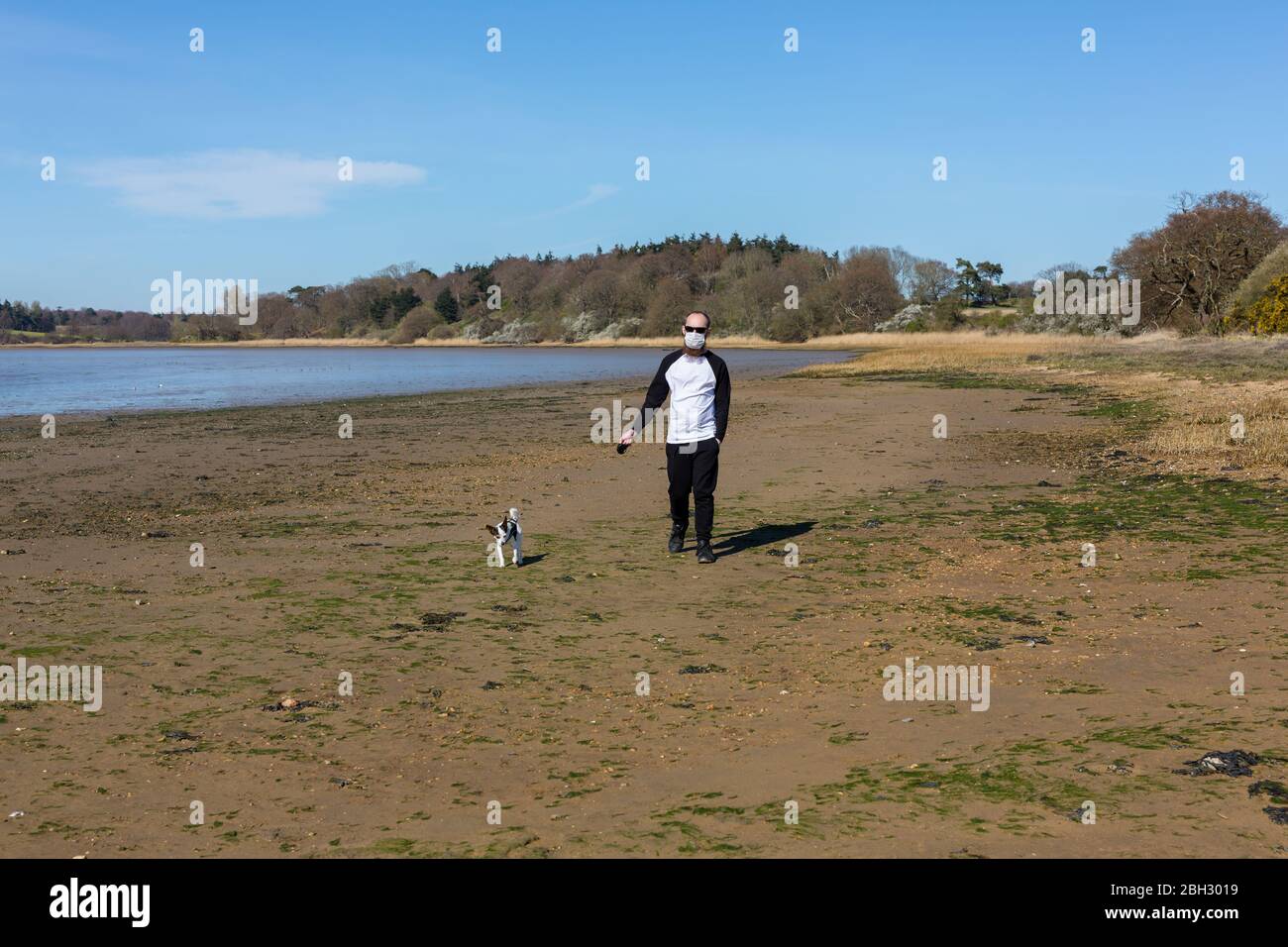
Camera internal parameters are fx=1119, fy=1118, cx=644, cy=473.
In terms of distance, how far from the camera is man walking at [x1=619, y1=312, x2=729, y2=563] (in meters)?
11.2

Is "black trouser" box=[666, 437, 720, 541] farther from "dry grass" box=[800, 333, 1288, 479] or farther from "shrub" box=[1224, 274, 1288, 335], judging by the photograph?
"shrub" box=[1224, 274, 1288, 335]

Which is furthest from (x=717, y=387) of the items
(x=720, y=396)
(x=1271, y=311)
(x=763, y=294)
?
(x=763, y=294)

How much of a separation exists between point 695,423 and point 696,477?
1.84 ft

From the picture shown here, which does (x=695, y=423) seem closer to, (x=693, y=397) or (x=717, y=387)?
(x=693, y=397)

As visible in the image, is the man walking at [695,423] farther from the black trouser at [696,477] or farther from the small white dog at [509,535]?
the small white dog at [509,535]

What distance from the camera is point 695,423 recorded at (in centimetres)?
1140

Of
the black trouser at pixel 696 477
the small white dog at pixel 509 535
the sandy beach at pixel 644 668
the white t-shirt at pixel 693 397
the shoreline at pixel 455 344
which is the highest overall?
the shoreline at pixel 455 344

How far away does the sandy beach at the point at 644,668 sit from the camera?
5.11 meters

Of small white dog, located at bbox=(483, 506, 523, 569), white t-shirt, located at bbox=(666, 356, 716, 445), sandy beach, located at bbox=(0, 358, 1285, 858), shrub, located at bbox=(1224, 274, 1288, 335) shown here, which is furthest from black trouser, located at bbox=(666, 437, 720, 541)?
shrub, located at bbox=(1224, 274, 1288, 335)

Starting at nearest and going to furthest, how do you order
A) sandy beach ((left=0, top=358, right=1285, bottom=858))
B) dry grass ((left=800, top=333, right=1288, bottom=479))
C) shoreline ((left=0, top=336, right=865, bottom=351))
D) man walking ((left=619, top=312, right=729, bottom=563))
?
sandy beach ((left=0, top=358, right=1285, bottom=858)) → man walking ((left=619, top=312, right=729, bottom=563)) → dry grass ((left=800, top=333, right=1288, bottom=479)) → shoreline ((left=0, top=336, right=865, bottom=351))

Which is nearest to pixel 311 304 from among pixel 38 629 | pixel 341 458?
pixel 341 458

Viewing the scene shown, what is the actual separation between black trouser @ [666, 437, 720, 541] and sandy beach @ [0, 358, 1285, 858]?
0.47 metres

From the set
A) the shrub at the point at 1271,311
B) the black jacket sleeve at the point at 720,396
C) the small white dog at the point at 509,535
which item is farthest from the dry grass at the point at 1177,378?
the small white dog at the point at 509,535
